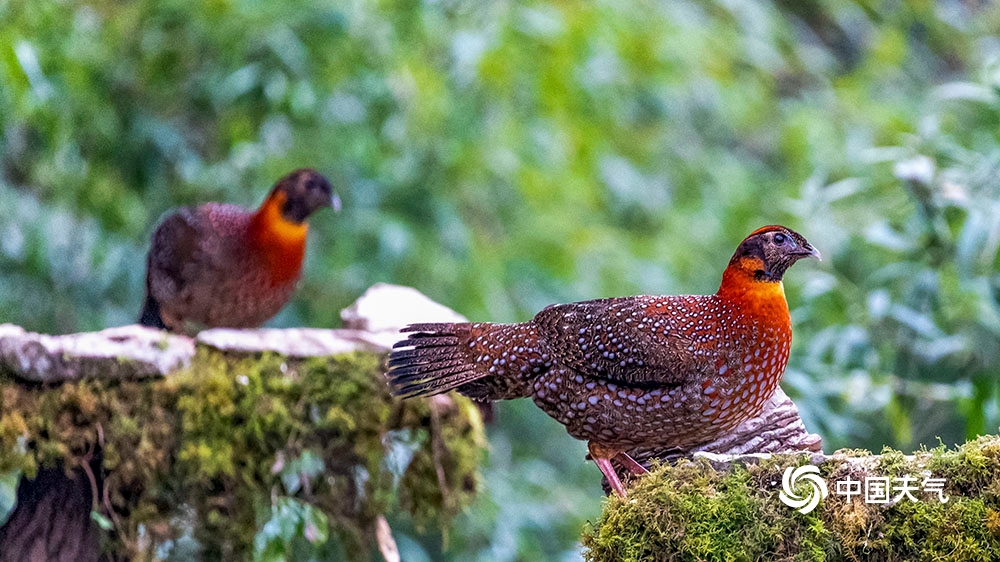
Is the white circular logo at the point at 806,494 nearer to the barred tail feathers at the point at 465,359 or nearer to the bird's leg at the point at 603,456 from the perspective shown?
the bird's leg at the point at 603,456

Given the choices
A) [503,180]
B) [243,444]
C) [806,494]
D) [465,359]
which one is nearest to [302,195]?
[243,444]

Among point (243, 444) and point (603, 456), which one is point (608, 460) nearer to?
point (603, 456)

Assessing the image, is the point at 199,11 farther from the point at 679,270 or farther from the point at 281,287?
the point at 679,270

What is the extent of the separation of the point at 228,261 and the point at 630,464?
1986mm

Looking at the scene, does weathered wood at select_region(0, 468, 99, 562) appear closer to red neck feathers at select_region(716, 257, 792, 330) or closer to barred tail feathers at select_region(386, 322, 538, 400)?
barred tail feathers at select_region(386, 322, 538, 400)

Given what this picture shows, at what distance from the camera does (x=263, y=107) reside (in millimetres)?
4922

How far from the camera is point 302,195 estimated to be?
388 centimetres

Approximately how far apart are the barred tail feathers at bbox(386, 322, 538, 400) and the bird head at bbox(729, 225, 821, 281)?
0.56m

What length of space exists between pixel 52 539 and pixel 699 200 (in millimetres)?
5273

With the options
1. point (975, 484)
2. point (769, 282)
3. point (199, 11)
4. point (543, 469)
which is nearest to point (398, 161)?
point (199, 11)

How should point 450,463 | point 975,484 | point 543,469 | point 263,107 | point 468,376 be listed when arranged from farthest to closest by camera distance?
point 543,469
point 263,107
point 450,463
point 468,376
point 975,484

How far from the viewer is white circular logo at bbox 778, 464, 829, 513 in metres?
1.91

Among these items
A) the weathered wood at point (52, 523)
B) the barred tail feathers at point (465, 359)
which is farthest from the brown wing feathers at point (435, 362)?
the weathered wood at point (52, 523)

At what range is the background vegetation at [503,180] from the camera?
4000mm
